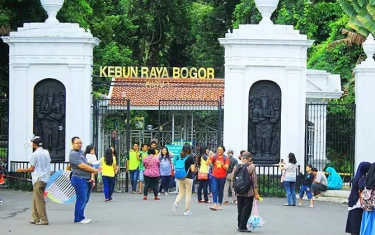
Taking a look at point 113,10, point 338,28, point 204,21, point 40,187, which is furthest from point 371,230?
point 204,21

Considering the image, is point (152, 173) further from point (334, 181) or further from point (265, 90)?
point (334, 181)

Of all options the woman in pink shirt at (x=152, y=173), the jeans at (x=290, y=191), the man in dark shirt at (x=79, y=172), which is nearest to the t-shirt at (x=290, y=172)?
the jeans at (x=290, y=191)

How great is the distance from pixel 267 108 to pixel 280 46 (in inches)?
68.6

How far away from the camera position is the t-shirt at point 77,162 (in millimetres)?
17922

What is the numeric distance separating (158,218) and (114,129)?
61.2ft

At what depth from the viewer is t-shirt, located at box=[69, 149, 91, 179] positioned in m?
17.9

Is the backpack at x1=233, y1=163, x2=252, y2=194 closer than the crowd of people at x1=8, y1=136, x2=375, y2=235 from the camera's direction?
No

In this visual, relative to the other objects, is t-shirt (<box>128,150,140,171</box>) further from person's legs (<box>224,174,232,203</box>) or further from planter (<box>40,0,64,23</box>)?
planter (<box>40,0,64,23</box>)

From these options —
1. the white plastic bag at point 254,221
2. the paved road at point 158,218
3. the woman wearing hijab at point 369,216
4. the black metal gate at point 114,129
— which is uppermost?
the black metal gate at point 114,129

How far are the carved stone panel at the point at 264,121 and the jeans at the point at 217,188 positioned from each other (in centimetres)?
381

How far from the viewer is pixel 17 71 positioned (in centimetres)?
2627

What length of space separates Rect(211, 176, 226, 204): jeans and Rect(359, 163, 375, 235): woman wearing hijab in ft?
22.1

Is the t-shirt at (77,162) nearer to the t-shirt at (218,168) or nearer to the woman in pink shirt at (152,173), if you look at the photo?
the t-shirt at (218,168)

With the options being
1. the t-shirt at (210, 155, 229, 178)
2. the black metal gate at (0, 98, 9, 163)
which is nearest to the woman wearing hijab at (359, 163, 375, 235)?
the t-shirt at (210, 155, 229, 178)
